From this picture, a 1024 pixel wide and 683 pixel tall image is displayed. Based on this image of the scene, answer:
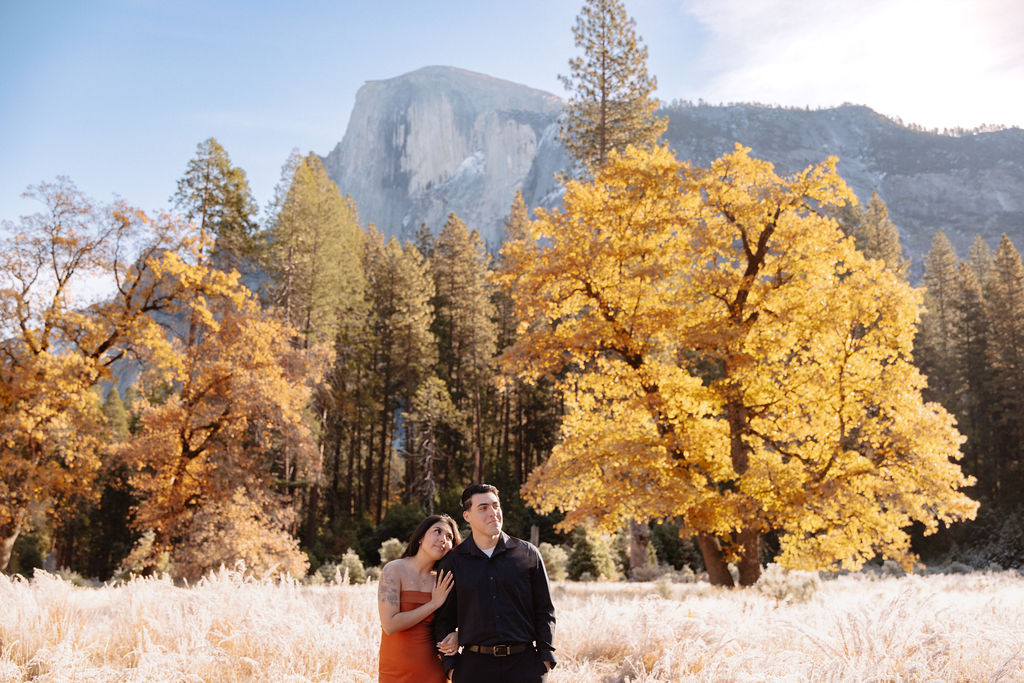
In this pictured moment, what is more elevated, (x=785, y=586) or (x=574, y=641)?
(x=574, y=641)

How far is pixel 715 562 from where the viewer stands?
12.8 metres

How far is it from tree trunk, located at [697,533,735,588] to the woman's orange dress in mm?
10104

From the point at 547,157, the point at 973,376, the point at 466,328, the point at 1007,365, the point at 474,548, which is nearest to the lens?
the point at 474,548

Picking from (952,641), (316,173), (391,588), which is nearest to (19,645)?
(391,588)

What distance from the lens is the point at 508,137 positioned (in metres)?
164

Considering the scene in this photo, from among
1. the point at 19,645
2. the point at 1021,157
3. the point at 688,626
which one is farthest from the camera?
the point at 1021,157

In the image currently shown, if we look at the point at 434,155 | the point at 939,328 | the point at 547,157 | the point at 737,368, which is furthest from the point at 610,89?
the point at 434,155

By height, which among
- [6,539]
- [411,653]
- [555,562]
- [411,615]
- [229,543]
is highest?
[411,615]

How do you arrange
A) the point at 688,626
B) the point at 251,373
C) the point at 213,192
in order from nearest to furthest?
the point at 688,626 → the point at 251,373 → the point at 213,192

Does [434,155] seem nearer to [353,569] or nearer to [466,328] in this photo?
[466,328]

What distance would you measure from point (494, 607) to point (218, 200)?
27.7m

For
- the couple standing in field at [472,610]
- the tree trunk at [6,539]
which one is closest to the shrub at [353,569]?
the tree trunk at [6,539]

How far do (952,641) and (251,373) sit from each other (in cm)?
1567

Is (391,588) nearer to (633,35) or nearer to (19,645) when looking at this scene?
(19,645)
